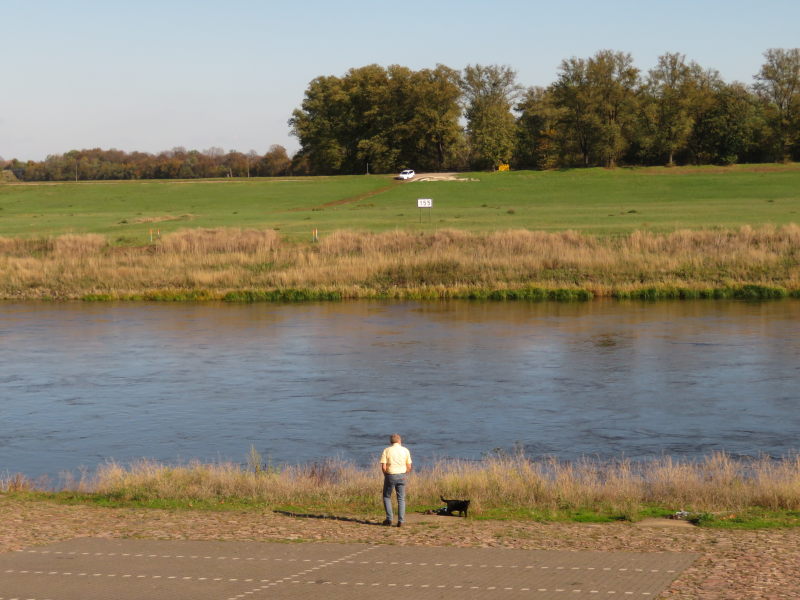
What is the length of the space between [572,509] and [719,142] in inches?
4026

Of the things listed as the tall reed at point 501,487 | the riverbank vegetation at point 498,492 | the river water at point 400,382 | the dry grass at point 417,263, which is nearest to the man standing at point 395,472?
the riverbank vegetation at point 498,492

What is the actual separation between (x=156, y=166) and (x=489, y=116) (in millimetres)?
57814

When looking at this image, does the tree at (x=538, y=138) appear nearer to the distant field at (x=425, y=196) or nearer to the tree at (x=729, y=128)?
the distant field at (x=425, y=196)

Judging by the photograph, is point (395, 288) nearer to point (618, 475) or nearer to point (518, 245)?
point (518, 245)

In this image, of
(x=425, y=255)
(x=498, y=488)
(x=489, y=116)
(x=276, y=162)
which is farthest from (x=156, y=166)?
(x=498, y=488)

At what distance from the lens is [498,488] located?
16359mm

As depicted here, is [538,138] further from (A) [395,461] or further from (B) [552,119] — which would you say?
(A) [395,461]

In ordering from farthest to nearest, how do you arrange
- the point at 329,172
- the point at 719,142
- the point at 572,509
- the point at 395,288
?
the point at 329,172 < the point at 719,142 < the point at 395,288 < the point at 572,509

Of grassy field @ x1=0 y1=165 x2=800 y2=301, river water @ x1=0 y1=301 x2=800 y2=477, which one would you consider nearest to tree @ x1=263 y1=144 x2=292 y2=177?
grassy field @ x1=0 y1=165 x2=800 y2=301

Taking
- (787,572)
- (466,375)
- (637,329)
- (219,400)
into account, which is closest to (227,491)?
(787,572)

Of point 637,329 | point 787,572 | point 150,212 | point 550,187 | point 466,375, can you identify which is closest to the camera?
point 787,572

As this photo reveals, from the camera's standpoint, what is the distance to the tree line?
362ft

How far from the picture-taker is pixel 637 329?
37.6 m

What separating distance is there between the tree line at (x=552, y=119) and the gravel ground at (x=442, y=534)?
98.7 m
